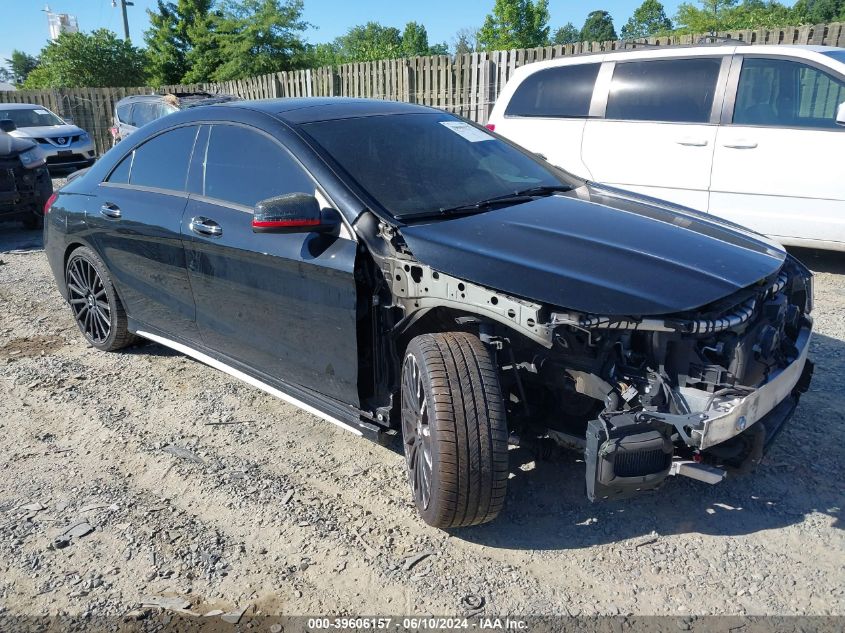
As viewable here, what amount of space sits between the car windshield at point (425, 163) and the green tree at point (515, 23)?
42666mm

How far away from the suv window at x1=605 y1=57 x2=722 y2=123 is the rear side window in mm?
258

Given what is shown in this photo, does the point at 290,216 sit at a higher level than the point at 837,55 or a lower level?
lower

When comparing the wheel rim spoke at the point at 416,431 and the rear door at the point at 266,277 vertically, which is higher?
the rear door at the point at 266,277

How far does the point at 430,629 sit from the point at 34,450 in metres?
2.48

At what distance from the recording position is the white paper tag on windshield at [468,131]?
408 cm

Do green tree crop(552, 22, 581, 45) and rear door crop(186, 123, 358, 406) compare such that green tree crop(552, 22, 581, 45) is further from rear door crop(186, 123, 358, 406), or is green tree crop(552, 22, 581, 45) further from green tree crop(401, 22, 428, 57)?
rear door crop(186, 123, 358, 406)

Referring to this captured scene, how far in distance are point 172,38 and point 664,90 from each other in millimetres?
29298

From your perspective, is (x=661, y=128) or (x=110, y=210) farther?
(x=661, y=128)

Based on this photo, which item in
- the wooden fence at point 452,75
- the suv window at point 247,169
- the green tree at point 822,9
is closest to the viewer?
the suv window at point 247,169

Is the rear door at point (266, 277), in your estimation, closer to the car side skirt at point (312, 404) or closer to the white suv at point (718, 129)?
the car side skirt at point (312, 404)

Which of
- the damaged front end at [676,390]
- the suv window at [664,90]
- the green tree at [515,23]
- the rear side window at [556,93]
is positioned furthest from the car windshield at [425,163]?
the green tree at [515,23]

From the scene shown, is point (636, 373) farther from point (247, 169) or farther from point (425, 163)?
point (247, 169)

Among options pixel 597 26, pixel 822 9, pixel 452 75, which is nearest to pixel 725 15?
pixel 822 9

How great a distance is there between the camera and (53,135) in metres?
16.5
